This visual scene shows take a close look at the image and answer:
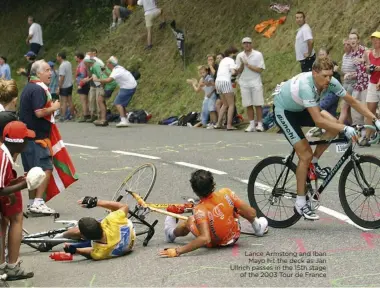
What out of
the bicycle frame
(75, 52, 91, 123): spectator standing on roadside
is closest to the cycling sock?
the bicycle frame

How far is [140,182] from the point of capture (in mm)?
10516

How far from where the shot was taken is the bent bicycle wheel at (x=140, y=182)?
408 inches

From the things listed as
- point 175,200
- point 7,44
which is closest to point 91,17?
point 7,44

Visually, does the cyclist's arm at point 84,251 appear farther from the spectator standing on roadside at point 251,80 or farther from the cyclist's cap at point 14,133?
the spectator standing on roadside at point 251,80

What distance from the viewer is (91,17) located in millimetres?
34625

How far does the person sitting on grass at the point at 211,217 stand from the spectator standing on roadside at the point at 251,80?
11139 mm

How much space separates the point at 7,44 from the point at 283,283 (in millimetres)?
31031

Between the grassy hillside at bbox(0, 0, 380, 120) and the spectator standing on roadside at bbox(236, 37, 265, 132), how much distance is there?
1661 millimetres

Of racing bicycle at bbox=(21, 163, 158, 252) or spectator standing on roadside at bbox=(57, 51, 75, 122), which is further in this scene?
spectator standing on roadside at bbox=(57, 51, 75, 122)

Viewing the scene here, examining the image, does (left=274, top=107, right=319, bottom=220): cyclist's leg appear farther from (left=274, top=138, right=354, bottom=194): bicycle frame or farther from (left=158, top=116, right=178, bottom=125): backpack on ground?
(left=158, top=116, right=178, bottom=125): backpack on ground

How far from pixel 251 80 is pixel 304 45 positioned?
5.52ft

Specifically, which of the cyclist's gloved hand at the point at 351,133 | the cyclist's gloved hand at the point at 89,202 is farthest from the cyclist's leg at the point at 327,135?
the cyclist's gloved hand at the point at 89,202

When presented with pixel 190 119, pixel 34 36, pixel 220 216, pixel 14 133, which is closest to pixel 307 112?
pixel 220 216

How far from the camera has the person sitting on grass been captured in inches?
348
